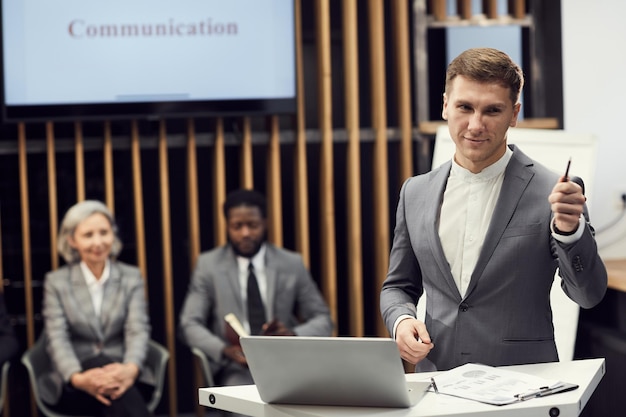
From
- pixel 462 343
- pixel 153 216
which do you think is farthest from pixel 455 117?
pixel 153 216

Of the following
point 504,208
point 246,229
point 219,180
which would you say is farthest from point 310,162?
point 504,208

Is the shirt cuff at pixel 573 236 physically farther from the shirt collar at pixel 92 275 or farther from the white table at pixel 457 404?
the shirt collar at pixel 92 275

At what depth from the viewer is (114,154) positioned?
16.7 ft

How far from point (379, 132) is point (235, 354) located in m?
1.32

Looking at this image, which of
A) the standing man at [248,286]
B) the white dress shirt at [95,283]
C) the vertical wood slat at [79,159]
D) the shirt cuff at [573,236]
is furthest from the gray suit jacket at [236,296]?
the shirt cuff at [573,236]

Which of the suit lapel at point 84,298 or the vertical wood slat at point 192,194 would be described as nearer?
the suit lapel at point 84,298

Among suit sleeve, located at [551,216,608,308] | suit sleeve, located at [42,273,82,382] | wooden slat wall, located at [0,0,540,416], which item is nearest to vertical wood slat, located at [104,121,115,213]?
wooden slat wall, located at [0,0,540,416]

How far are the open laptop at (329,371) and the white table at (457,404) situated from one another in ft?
0.06

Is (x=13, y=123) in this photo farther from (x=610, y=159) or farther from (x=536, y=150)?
(x=610, y=159)

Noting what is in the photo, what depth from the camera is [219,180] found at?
185 inches

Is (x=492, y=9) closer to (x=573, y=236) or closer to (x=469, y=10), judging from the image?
(x=469, y=10)

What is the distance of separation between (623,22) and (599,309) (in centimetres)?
137

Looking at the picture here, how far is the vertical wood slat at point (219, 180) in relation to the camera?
4.70 metres

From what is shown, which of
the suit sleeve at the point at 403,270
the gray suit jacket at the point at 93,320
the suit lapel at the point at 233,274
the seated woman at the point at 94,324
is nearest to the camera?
the suit sleeve at the point at 403,270
